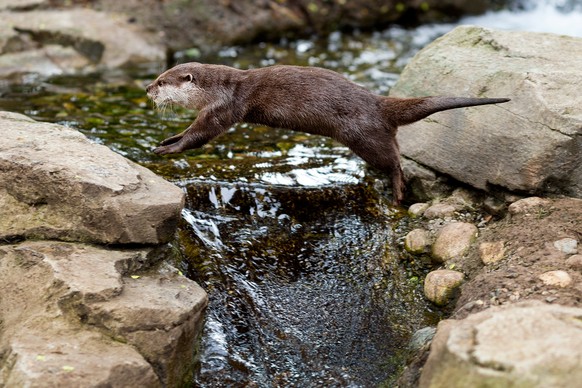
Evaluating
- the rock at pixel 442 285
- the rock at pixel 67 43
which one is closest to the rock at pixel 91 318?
the rock at pixel 442 285

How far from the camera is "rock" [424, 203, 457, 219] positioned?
173 inches

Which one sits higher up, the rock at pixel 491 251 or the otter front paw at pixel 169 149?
the otter front paw at pixel 169 149

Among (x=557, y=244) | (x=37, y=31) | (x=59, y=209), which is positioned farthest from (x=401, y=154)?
(x=37, y=31)

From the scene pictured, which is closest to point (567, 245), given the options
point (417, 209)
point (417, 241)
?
point (417, 241)

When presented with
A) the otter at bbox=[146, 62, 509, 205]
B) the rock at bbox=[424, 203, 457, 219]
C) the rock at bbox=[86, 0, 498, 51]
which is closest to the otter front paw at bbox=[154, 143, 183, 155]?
the otter at bbox=[146, 62, 509, 205]

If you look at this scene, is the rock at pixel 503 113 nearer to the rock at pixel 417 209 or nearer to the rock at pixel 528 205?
the rock at pixel 528 205

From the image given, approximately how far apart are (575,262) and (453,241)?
0.75 metres

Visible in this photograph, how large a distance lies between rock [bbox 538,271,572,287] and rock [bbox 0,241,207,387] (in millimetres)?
1539

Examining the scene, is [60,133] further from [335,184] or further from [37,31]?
[37,31]

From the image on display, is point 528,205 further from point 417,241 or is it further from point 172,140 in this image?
point 172,140

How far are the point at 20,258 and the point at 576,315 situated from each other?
90.9 inches

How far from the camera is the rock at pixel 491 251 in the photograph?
3.80m

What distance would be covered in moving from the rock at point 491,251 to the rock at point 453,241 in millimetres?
131

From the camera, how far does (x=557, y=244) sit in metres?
3.66
